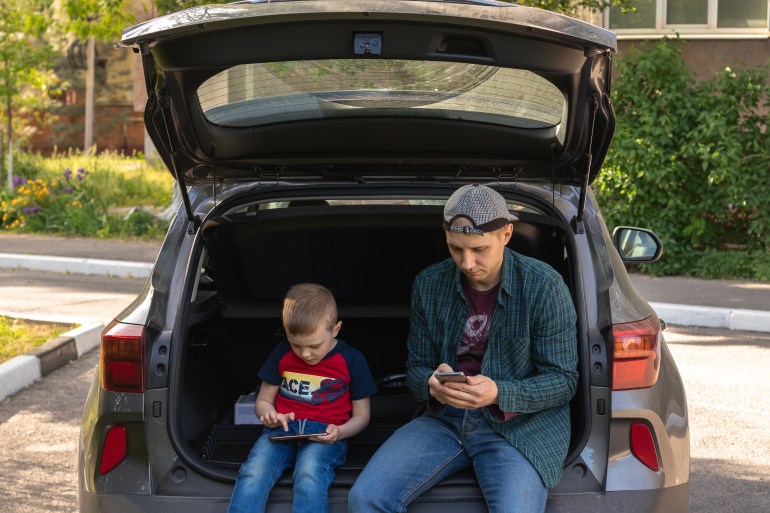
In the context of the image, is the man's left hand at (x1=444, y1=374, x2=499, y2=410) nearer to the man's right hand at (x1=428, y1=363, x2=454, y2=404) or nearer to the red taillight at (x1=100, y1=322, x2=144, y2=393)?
the man's right hand at (x1=428, y1=363, x2=454, y2=404)

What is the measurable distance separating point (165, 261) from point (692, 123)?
9.64 metres

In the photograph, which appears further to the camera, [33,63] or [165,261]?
[33,63]

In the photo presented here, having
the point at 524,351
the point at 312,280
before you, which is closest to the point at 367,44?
the point at 524,351

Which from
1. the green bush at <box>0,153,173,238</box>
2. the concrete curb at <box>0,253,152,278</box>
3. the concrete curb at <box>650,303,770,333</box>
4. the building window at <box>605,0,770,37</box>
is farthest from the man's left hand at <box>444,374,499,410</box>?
the building window at <box>605,0,770,37</box>

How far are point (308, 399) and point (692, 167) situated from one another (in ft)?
30.7

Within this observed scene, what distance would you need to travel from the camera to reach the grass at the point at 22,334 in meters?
7.65

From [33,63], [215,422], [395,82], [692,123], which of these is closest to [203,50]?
[395,82]

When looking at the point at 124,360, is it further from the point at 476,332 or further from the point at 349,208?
the point at 349,208

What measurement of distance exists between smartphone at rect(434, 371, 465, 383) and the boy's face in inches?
18.8

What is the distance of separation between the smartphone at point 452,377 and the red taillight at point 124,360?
0.91 meters

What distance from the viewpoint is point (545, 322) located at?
3334 millimetres

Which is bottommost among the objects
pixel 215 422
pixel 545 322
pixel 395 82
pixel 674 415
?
pixel 215 422

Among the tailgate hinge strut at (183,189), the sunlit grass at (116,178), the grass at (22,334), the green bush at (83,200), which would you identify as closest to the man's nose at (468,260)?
the tailgate hinge strut at (183,189)

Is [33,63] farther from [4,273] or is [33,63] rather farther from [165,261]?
[165,261]
